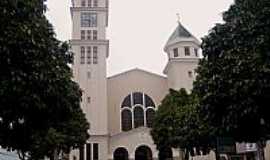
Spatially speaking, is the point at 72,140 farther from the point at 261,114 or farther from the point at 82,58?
the point at 82,58

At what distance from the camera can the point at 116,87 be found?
55188 mm

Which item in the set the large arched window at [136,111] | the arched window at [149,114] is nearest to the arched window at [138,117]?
the large arched window at [136,111]

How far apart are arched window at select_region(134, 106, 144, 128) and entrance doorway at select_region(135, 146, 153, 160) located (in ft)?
9.16

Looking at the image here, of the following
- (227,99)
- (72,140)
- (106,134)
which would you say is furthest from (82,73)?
(227,99)

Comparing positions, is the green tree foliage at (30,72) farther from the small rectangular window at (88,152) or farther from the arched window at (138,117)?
the arched window at (138,117)

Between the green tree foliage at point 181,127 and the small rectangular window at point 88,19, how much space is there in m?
23.9

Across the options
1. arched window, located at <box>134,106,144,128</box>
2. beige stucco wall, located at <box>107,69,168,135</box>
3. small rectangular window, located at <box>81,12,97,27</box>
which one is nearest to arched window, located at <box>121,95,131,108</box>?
beige stucco wall, located at <box>107,69,168,135</box>

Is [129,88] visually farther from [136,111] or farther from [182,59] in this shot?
[182,59]

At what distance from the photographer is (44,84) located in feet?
37.7

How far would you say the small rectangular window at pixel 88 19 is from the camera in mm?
55438

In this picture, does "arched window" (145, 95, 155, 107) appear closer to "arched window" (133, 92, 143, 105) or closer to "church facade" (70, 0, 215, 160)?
"church facade" (70, 0, 215, 160)

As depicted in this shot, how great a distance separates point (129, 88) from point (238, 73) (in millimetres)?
42183

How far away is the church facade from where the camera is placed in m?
50.7

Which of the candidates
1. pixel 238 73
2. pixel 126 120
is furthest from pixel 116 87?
pixel 238 73
